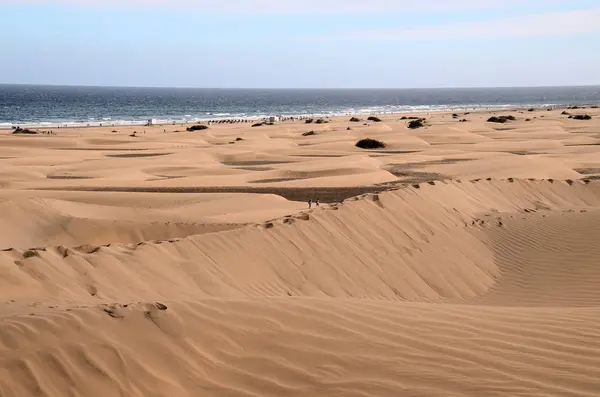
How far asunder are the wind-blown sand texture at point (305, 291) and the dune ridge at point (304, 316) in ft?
0.06

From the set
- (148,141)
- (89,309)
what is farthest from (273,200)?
(148,141)

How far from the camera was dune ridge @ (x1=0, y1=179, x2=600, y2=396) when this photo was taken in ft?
15.8

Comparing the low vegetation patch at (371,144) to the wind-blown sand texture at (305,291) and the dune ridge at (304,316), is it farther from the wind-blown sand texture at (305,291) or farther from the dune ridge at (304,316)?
the dune ridge at (304,316)

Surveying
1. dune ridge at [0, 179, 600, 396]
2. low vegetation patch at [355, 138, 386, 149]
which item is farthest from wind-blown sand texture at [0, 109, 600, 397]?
low vegetation patch at [355, 138, 386, 149]

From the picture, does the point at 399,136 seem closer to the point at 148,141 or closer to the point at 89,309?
the point at 148,141

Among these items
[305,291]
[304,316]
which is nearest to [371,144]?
[305,291]

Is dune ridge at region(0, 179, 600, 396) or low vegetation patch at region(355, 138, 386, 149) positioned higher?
dune ridge at region(0, 179, 600, 396)

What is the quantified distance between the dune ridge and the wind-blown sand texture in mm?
19

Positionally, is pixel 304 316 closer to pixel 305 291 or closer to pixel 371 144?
pixel 305 291

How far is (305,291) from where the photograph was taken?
8.27 metres

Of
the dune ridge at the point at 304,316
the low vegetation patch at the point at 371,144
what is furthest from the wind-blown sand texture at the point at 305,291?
the low vegetation patch at the point at 371,144

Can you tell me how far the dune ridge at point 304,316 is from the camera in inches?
190

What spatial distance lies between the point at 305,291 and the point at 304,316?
7.70 feet

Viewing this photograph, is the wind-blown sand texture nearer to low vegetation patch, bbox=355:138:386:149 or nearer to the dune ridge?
the dune ridge
